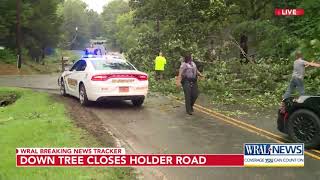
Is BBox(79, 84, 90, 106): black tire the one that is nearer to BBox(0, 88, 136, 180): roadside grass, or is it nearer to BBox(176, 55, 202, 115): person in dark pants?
BBox(0, 88, 136, 180): roadside grass

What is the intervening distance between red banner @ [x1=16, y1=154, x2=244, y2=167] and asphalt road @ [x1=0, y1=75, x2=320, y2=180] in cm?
16

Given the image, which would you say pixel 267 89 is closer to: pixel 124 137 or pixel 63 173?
pixel 124 137

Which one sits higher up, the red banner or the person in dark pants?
the person in dark pants

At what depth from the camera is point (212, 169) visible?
7.71m

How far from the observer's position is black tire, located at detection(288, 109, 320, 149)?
357 inches

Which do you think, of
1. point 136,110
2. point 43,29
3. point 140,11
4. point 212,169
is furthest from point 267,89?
point 43,29

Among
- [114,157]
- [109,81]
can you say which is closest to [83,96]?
[109,81]

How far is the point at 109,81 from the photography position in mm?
14422

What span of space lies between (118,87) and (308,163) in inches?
288

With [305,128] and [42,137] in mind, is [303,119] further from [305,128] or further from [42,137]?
[42,137]

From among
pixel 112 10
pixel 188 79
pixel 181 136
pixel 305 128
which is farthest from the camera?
pixel 112 10

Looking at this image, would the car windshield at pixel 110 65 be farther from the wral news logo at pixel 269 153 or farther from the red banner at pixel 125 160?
the wral news logo at pixel 269 153

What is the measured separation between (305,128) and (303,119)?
17 cm

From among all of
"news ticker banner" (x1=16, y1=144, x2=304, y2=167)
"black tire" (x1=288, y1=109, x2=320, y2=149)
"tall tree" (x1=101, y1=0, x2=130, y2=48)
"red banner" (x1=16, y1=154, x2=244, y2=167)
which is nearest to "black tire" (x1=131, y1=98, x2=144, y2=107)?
"black tire" (x1=288, y1=109, x2=320, y2=149)
